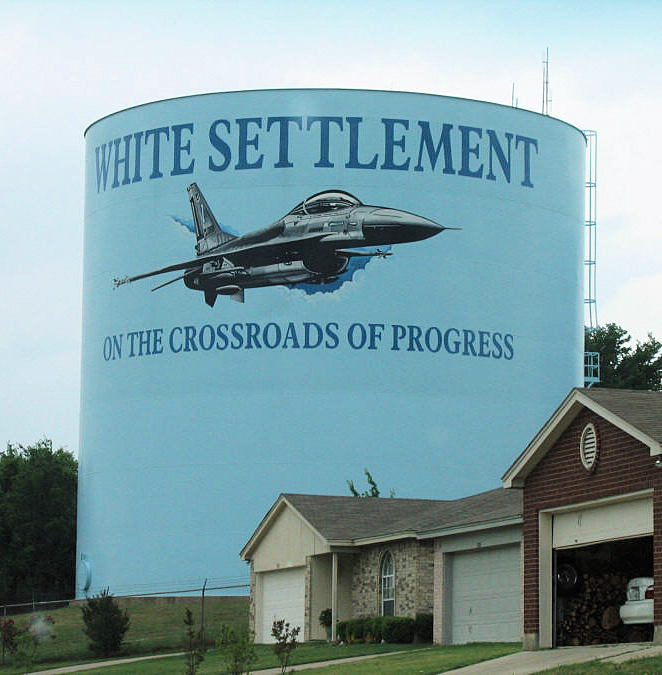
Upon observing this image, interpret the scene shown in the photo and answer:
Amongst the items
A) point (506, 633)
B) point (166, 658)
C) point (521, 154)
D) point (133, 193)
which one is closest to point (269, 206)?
point (133, 193)

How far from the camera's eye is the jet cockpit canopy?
196 feet

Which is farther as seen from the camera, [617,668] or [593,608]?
[593,608]

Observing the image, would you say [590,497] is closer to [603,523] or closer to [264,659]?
[603,523]

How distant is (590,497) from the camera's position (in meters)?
30.2

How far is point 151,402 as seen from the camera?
61312 millimetres

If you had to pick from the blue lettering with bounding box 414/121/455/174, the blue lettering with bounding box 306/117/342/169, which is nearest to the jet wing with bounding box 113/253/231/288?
the blue lettering with bounding box 306/117/342/169

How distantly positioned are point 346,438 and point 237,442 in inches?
161

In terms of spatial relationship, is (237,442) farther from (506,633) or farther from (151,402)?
(506,633)

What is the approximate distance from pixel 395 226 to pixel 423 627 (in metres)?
23.7

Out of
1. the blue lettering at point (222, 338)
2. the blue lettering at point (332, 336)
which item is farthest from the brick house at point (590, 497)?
the blue lettering at point (222, 338)

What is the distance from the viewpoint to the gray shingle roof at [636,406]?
28.6 meters

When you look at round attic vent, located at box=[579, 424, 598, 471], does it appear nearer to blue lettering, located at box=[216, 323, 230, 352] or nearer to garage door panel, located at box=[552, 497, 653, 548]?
garage door panel, located at box=[552, 497, 653, 548]

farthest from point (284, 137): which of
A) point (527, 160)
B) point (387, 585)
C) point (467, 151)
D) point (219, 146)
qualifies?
point (387, 585)

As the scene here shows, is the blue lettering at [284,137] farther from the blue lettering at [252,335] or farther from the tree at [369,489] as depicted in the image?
the tree at [369,489]
